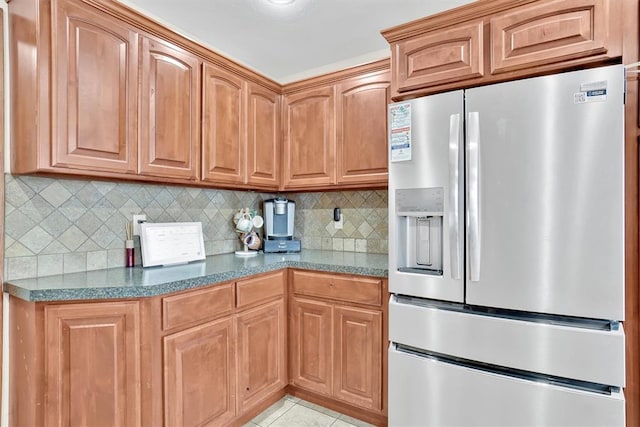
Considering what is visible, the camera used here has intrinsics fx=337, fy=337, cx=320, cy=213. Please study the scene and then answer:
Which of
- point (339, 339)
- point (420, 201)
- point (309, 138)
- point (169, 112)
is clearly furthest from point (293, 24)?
point (339, 339)

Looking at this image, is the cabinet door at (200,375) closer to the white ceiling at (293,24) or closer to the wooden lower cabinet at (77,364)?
the wooden lower cabinet at (77,364)

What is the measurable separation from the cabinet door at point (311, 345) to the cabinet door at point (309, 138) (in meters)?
0.91

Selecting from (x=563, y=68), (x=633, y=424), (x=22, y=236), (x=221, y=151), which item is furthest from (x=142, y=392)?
(x=563, y=68)

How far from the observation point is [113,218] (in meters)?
1.99

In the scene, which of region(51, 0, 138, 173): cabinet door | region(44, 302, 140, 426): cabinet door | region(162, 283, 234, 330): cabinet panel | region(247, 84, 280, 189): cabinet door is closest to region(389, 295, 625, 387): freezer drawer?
region(162, 283, 234, 330): cabinet panel

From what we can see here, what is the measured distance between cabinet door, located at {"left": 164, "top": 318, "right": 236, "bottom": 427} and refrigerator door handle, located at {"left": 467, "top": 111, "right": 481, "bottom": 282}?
132 cm

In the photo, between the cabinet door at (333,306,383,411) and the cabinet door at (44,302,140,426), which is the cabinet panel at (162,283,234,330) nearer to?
the cabinet door at (44,302,140,426)

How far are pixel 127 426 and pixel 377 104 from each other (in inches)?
88.5

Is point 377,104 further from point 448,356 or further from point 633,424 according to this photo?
point 633,424

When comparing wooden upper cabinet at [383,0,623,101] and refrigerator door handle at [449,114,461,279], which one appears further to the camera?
refrigerator door handle at [449,114,461,279]

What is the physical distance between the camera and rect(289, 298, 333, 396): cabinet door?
7.07 ft

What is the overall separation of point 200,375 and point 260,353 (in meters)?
0.44

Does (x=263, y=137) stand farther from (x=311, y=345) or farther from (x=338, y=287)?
(x=311, y=345)

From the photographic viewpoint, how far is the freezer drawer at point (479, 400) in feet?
4.38
